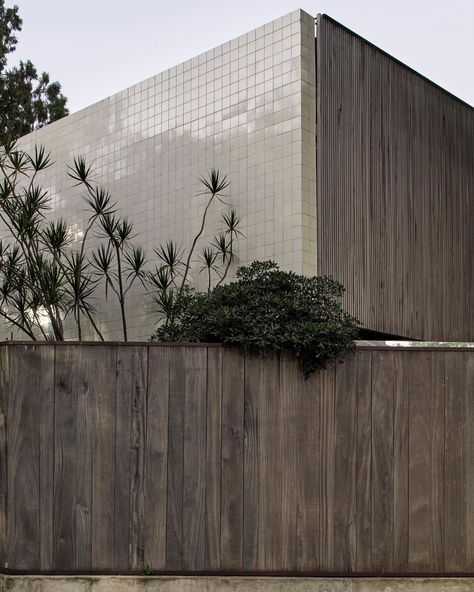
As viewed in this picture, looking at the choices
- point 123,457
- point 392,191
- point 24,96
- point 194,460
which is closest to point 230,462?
point 194,460

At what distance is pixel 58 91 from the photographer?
90.6 feet

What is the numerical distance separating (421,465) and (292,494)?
96 centimetres

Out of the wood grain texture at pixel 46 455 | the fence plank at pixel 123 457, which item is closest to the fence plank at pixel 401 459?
the fence plank at pixel 123 457

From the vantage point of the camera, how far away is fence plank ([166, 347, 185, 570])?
244 inches

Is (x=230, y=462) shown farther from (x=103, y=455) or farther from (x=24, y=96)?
(x=24, y=96)

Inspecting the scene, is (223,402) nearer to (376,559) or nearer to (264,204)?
(376,559)

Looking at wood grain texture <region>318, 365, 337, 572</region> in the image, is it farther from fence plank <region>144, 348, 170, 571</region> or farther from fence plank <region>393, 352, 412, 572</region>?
fence plank <region>144, 348, 170, 571</region>

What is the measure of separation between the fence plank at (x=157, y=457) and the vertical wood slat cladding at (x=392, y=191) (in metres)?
4.45

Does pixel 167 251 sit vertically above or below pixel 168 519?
above

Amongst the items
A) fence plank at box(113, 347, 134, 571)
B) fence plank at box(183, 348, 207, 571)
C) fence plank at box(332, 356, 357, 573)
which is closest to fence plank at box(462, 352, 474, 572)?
fence plank at box(332, 356, 357, 573)

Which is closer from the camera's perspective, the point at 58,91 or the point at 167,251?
the point at 167,251

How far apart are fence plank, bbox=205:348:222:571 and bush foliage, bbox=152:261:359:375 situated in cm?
23

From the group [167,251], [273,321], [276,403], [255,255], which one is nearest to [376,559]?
[276,403]

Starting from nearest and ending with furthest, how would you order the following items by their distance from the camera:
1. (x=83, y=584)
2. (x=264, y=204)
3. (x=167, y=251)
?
1. (x=83, y=584)
2. (x=264, y=204)
3. (x=167, y=251)
